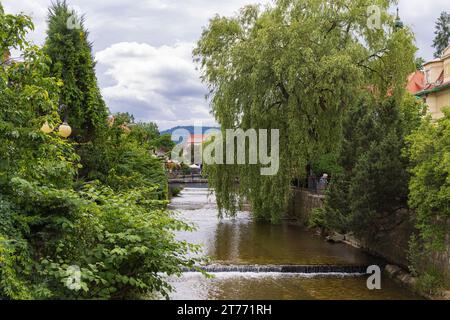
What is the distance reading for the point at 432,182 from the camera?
12.4 m

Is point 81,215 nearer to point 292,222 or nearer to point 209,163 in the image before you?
point 209,163

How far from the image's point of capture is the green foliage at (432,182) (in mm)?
11875

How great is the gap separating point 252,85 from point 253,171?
3.43 meters

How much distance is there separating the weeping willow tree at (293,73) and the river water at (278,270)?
1.70 metres

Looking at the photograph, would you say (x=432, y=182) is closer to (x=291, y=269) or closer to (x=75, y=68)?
(x=291, y=269)

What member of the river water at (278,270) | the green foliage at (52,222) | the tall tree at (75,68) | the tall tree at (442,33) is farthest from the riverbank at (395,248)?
the tall tree at (442,33)

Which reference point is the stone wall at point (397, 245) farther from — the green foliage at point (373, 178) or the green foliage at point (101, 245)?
the green foliage at point (101, 245)

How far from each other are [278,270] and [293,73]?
282 inches

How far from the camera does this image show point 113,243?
627 centimetres

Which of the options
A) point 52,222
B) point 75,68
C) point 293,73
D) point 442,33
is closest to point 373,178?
point 293,73

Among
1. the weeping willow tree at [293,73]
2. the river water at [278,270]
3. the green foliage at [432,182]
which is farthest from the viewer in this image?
the weeping willow tree at [293,73]

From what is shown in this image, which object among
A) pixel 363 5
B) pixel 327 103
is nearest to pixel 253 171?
pixel 327 103

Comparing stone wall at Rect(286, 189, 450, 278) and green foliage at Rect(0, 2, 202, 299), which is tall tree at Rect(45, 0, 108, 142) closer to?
green foliage at Rect(0, 2, 202, 299)
